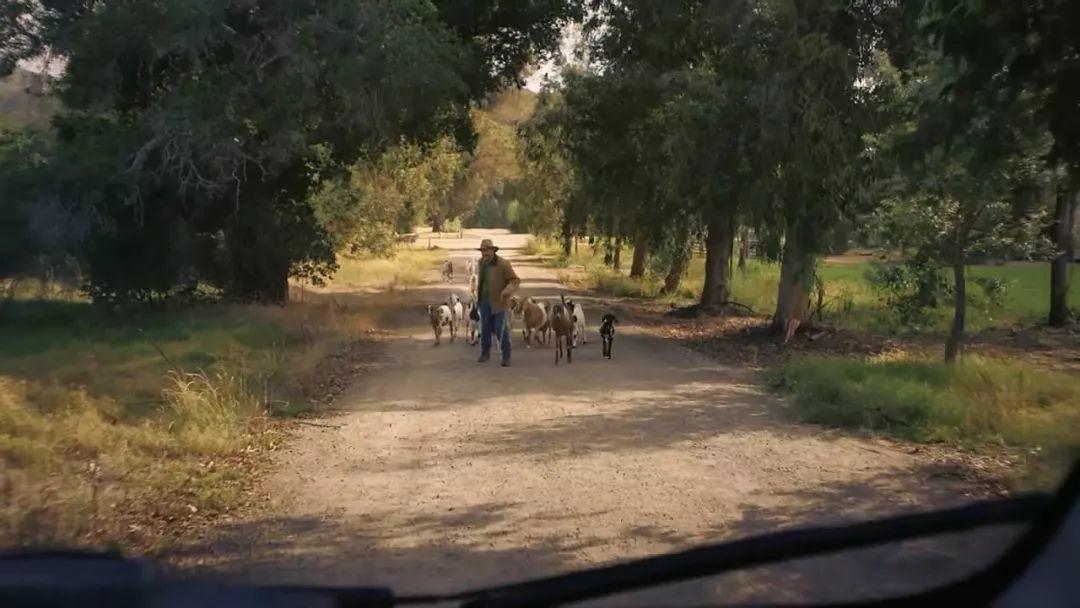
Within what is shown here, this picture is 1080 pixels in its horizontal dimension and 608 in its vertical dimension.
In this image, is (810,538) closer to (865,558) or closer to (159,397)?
(865,558)

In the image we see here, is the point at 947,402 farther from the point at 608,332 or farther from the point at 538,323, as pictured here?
the point at 538,323

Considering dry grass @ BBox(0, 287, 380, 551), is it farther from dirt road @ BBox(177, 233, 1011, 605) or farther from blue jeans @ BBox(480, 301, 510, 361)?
blue jeans @ BBox(480, 301, 510, 361)

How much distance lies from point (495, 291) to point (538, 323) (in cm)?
306

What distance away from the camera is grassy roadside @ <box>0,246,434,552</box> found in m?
7.13

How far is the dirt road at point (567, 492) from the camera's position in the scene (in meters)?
5.73

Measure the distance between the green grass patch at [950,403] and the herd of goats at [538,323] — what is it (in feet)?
12.3

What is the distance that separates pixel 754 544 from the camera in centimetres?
311

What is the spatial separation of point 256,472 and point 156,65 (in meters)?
11.7

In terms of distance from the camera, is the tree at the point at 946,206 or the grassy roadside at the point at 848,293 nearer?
the tree at the point at 946,206

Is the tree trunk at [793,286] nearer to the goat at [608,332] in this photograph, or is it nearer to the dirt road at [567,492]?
the goat at [608,332]

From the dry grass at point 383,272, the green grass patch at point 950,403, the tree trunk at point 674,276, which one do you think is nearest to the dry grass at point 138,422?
the green grass patch at point 950,403

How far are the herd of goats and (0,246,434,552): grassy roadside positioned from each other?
1846mm

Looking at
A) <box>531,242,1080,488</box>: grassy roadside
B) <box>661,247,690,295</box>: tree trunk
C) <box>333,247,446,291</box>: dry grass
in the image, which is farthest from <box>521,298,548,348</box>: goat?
<box>333,247,446,291</box>: dry grass

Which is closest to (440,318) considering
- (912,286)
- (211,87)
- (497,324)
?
(497,324)
